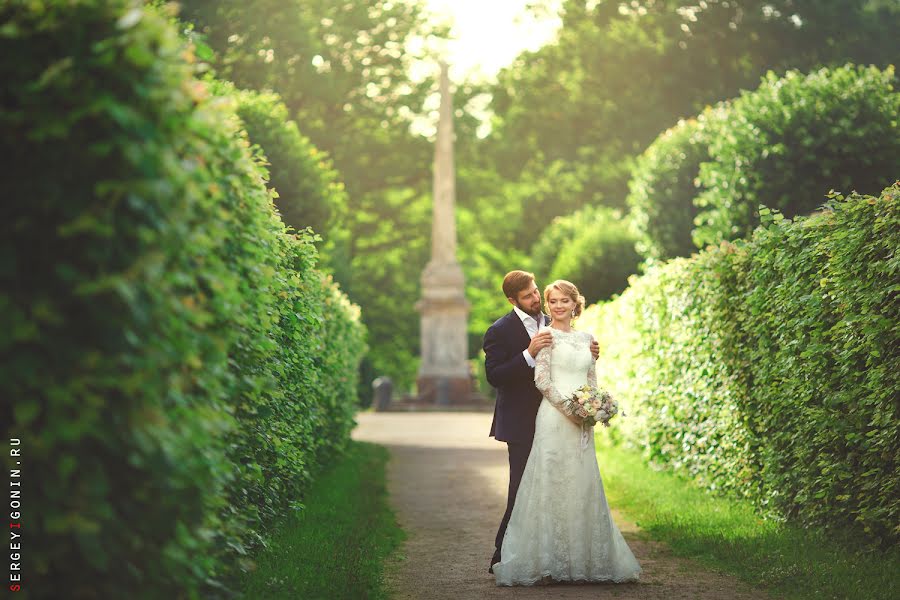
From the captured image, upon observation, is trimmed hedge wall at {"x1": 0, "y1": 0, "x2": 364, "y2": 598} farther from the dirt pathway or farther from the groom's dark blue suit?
the groom's dark blue suit

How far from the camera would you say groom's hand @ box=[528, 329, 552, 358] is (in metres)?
7.30

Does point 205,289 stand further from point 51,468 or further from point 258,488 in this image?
point 258,488

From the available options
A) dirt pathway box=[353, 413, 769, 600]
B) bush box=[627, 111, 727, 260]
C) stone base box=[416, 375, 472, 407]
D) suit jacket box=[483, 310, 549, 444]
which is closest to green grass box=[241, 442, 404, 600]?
dirt pathway box=[353, 413, 769, 600]

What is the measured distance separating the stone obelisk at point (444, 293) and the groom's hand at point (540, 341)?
26.6 metres

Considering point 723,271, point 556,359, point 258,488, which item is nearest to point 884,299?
point 556,359

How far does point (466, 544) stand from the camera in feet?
29.3

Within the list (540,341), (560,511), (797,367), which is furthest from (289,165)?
(560,511)

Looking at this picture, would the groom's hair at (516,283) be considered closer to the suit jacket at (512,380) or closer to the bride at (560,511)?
the suit jacket at (512,380)

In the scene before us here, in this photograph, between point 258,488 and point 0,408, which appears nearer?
point 0,408

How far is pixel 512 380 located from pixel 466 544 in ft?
6.49

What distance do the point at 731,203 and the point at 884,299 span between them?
1216 cm

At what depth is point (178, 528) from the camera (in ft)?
13.6

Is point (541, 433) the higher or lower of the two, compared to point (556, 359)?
lower

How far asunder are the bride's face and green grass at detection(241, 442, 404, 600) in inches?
79.4
